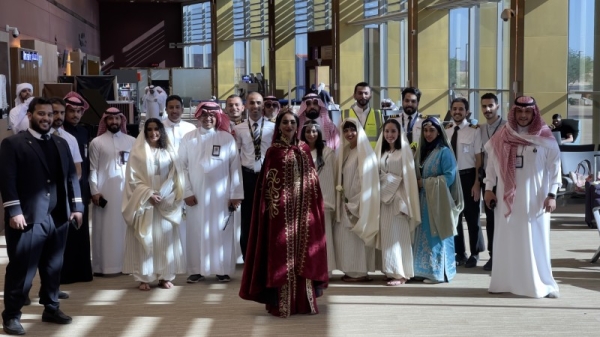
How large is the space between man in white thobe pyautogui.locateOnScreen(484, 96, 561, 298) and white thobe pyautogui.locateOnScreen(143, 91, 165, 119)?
16761 mm

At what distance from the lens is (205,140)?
7715mm

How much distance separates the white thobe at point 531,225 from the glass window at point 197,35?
120ft

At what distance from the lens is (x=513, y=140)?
6984mm

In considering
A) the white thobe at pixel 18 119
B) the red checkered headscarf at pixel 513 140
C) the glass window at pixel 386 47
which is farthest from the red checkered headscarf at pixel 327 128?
the glass window at pixel 386 47

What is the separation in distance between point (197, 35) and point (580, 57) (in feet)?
100.0

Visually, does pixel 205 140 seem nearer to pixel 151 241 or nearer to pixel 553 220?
pixel 151 241

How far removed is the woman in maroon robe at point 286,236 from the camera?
248 inches

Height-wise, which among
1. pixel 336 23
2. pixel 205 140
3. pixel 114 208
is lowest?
Result: pixel 114 208

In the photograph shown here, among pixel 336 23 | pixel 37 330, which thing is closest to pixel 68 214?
pixel 37 330

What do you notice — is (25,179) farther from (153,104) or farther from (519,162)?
(153,104)

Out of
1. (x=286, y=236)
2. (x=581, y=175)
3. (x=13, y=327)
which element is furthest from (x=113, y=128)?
(x=581, y=175)

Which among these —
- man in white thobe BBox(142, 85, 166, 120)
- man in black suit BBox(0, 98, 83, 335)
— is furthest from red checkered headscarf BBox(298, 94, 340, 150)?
man in white thobe BBox(142, 85, 166, 120)

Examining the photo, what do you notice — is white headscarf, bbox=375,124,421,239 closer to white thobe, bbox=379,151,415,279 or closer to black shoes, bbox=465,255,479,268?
white thobe, bbox=379,151,415,279

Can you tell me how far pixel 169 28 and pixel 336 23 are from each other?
20445mm
